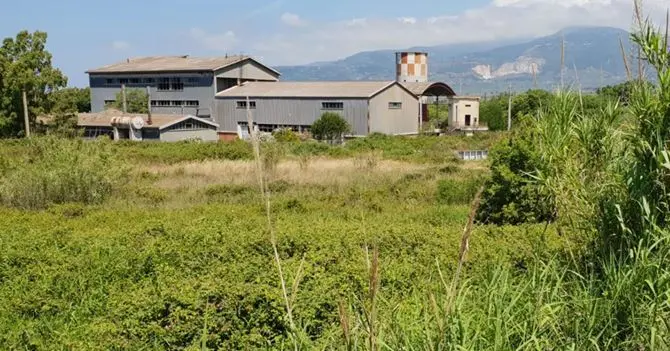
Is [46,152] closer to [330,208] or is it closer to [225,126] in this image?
[330,208]

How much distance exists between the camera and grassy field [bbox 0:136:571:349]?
518 centimetres

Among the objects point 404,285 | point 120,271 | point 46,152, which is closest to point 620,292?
point 404,285

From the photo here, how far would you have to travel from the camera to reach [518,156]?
37.4 ft

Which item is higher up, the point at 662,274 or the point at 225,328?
the point at 662,274

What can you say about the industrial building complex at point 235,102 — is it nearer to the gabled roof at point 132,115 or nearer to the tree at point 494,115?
the gabled roof at point 132,115

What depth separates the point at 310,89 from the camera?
44844 mm

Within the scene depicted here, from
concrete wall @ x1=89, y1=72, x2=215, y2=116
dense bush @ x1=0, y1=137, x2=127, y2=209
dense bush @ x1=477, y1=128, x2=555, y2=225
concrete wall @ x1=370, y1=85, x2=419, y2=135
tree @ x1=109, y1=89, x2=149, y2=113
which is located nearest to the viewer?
dense bush @ x1=477, y1=128, x2=555, y2=225

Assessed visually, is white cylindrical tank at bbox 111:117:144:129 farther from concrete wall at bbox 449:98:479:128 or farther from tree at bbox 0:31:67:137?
concrete wall at bbox 449:98:479:128

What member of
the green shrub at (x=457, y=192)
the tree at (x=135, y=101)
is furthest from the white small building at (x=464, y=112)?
the green shrub at (x=457, y=192)

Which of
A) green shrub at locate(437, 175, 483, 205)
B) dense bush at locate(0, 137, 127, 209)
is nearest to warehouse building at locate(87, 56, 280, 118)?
dense bush at locate(0, 137, 127, 209)

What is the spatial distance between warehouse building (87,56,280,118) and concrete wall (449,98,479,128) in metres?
15.6

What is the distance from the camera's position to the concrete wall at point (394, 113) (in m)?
42.8

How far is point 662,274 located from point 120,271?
562 cm

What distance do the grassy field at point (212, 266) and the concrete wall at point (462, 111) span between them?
1325 inches
